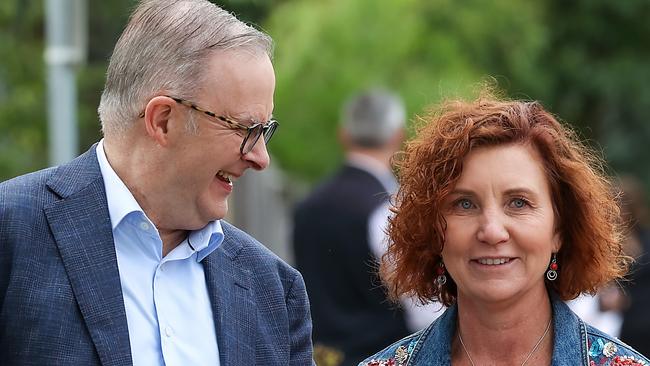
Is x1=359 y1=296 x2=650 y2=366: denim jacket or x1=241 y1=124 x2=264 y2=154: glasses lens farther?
x1=359 y1=296 x2=650 y2=366: denim jacket

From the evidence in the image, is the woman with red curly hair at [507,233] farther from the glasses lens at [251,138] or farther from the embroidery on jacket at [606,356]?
the glasses lens at [251,138]

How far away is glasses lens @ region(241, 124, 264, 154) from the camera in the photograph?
3314 millimetres

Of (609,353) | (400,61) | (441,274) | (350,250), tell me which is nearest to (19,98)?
(350,250)

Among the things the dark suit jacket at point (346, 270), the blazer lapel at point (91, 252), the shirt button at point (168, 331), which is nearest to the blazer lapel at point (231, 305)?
the shirt button at point (168, 331)

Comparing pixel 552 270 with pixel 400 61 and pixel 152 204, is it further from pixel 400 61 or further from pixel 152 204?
pixel 400 61

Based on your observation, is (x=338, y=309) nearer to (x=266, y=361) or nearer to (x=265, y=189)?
(x=266, y=361)

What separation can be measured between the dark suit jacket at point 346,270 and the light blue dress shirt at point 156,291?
307 cm

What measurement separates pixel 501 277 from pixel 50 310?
1.15 meters

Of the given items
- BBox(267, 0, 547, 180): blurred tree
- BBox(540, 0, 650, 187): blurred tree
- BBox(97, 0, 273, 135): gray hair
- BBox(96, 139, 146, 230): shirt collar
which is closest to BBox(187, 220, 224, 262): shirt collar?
BBox(96, 139, 146, 230): shirt collar

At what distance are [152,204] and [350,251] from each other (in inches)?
131

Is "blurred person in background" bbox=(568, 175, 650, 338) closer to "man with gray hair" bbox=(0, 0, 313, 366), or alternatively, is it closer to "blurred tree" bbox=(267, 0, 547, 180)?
"blurred tree" bbox=(267, 0, 547, 180)

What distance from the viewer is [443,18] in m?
14.4

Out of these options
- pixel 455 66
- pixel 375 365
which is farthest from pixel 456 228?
pixel 455 66

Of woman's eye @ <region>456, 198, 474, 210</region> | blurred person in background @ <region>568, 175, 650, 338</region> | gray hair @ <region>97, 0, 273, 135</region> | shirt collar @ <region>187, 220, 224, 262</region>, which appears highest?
gray hair @ <region>97, 0, 273, 135</region>
